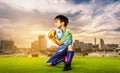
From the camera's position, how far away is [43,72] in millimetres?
7078

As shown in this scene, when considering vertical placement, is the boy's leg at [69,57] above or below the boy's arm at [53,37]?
below

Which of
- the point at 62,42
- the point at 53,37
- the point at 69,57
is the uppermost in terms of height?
the point at 53,37

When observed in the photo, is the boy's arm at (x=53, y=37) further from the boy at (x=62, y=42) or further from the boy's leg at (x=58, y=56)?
the boy's leg at (x=58, y=56)

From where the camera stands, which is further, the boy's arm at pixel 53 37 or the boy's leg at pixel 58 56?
the boy's leg at pixel 58 56

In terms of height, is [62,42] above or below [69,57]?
above

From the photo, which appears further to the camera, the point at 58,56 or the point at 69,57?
the point at 58,56

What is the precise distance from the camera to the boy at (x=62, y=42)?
7.84m

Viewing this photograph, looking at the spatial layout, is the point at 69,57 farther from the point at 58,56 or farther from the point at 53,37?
the point at 53,37

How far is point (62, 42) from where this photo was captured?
26.0ft

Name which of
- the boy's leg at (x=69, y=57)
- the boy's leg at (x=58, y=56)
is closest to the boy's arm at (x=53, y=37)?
the boy's leg at (x=58, y=56)

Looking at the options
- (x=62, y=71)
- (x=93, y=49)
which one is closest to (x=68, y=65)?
(x=62, y=71)

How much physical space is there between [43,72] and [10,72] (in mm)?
1114

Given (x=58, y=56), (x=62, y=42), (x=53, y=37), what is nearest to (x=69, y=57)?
(x=58, y=56)

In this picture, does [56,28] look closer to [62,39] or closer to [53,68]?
[62,39]
